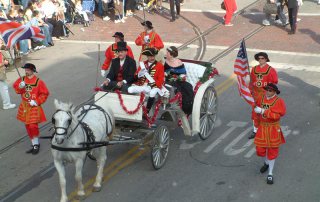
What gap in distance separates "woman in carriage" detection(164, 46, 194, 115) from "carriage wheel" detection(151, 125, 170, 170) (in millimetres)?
772

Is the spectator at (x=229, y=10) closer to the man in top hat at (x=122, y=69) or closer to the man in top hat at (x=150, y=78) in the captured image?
the man in top hat at (x=122, y=69)

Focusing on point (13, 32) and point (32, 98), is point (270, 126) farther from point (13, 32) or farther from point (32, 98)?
point (13, 32)

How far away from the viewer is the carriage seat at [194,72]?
1152 centimetres

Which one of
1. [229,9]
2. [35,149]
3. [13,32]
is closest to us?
[35,149]

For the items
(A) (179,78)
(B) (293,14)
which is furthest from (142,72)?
(B) (293,14)

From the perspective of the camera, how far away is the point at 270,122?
Answer: 374 inches

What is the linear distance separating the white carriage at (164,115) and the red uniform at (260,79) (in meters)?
0.95

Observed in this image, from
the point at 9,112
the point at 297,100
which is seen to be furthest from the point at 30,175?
the point at 297,100

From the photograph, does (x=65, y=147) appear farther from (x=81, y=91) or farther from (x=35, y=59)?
(x=35, y=59)

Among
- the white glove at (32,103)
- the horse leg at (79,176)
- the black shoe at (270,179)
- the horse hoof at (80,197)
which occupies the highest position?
the white glove at (32,103)

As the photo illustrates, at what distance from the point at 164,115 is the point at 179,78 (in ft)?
2.60

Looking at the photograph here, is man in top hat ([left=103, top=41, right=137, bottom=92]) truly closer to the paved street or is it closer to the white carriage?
the white carriage

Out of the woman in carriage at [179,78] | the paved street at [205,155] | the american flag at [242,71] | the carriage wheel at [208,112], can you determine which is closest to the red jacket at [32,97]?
the paved street at [205,155]

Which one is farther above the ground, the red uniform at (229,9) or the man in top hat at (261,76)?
the man in top hat at (261,76)
